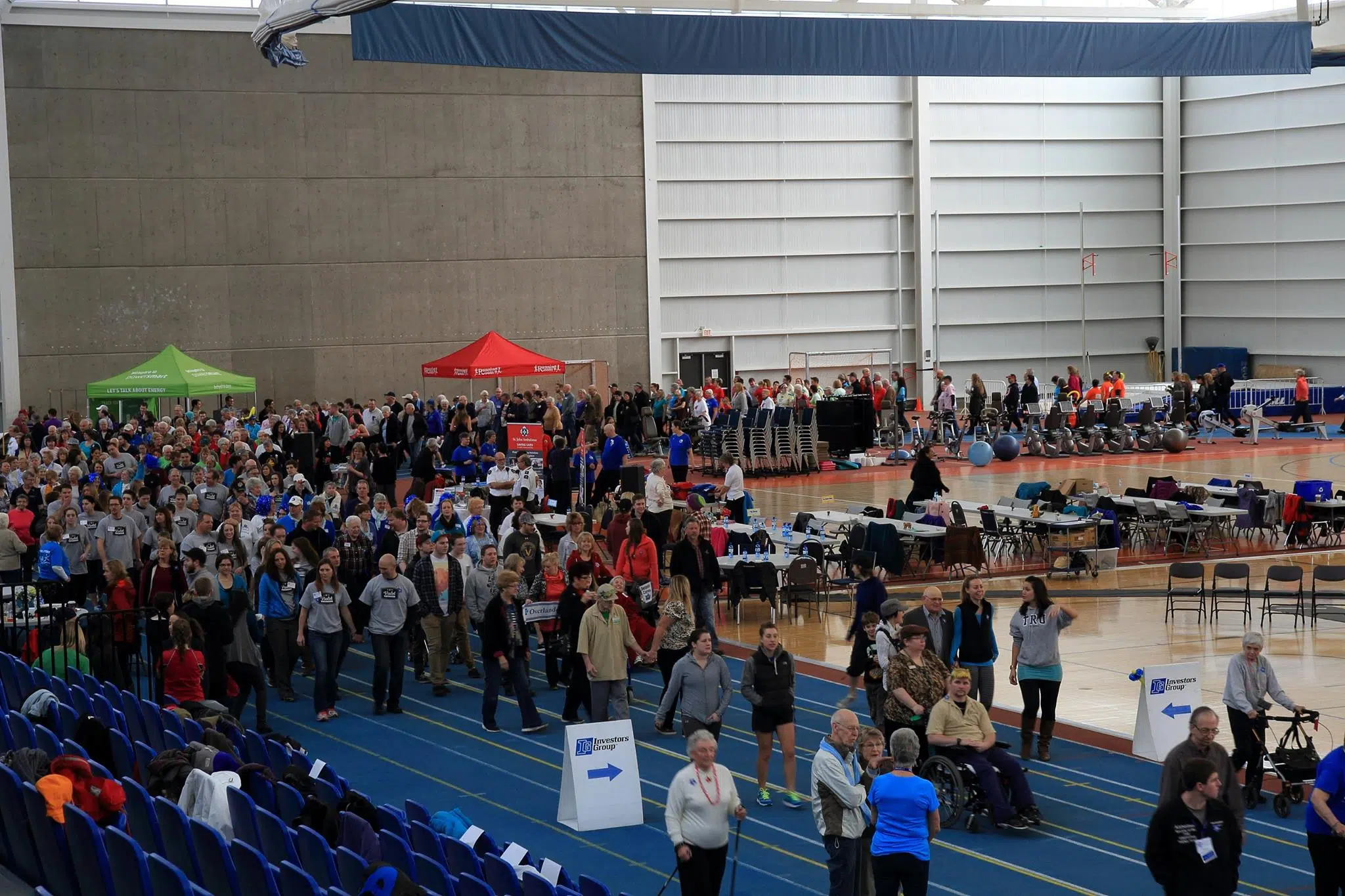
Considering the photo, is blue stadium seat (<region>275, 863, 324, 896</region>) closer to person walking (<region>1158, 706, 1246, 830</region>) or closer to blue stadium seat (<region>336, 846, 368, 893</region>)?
blue stadium seat (<region>336, 846, 368, 893</region>)

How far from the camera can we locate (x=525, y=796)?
34.9 ft

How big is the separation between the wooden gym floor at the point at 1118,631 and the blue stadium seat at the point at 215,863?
24.7 ft

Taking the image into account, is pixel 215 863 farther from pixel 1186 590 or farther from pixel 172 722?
pixel 1186 590

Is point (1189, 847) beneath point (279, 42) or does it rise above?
beneath

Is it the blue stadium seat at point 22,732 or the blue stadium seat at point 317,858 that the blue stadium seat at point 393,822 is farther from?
the blue stadium seat at point 22,732

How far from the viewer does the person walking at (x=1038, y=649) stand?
11000 millimetres

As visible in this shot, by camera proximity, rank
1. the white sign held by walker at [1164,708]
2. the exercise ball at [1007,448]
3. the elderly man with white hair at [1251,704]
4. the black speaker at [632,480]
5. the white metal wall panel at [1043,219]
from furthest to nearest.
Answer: the white metal wall panel at [1043,219], the exercise ball at [1007,448], the black speaker at [632,480], the white sign held by walker at [1164,708], the elderly man with white hair at [1251,704]

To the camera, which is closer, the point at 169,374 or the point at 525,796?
the point at 525,796

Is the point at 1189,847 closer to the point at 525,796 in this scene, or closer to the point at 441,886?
the point at 441,886

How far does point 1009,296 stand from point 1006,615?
93.5 ft

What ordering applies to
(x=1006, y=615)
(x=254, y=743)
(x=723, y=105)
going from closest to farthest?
(x=254, y=743), (x=1006, y=615), (x=723, y=105)

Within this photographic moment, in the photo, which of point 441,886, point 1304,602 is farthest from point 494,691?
point 1304,602

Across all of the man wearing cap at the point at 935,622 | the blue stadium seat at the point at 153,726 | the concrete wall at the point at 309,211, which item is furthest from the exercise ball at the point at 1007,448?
the blue stadium seat at the point at 153,726

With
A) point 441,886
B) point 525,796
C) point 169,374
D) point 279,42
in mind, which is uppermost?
point 279,42
